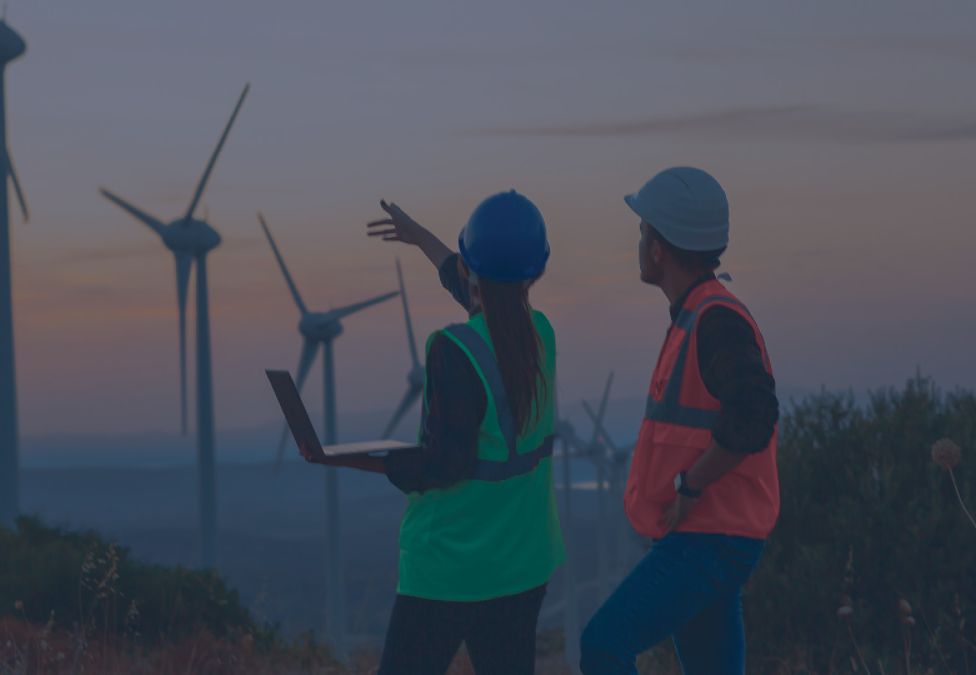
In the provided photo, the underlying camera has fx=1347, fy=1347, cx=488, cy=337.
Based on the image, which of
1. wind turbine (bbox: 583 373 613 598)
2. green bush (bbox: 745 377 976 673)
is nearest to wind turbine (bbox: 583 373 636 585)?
wind turbine (bbox: 583 373 613 598)

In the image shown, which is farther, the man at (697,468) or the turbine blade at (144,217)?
the turbine blade at (144,217)

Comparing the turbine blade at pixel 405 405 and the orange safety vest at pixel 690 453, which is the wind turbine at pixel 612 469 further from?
the orange safety vest at pixel 690 453

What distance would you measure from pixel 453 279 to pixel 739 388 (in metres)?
1.47

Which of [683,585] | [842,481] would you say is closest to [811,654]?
[842,481]

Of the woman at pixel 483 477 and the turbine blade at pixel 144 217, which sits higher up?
the turbine blade at pixel 144 217

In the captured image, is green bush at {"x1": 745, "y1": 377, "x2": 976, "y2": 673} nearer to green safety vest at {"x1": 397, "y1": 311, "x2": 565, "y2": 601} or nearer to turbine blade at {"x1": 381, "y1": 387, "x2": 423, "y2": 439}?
green safety vest at {"x1": 397, "y1": 311, "x2": 565, "y2": 601}

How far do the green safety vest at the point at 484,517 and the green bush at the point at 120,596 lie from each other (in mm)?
6511

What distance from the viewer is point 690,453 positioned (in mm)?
4730

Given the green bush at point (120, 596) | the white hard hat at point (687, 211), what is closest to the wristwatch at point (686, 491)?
the white hard hat at point (687, 211)

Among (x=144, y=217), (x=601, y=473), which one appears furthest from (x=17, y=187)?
(x=601, y=473)

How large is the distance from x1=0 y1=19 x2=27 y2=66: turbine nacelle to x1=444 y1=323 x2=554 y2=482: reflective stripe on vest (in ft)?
108

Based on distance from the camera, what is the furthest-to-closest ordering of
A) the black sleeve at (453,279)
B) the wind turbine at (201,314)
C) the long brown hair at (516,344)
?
the wind turbine at (201,314)
the black sleeve at (453,279)
the long brown hair at (516,344)

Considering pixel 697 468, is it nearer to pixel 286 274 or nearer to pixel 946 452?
pixel 946 452

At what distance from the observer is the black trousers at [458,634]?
4566 mm
